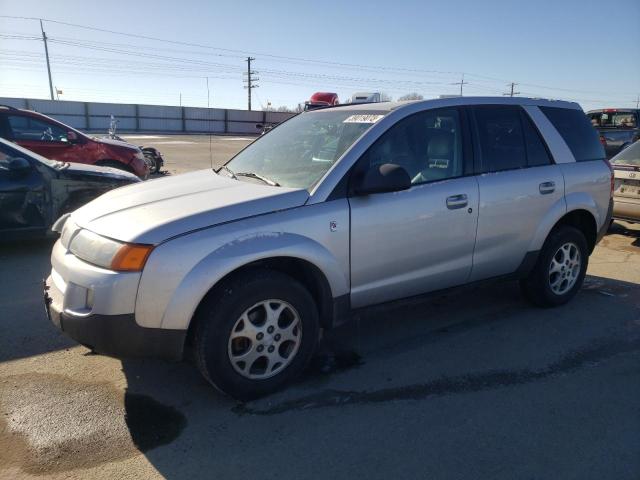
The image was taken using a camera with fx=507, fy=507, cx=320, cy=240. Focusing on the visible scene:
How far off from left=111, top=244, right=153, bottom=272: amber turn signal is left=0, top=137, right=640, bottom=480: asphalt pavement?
2.99 feet

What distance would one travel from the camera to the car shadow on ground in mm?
2637

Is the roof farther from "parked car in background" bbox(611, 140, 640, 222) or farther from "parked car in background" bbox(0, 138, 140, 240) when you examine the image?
"parked car in background" bbox(0, 138, 140, 240)

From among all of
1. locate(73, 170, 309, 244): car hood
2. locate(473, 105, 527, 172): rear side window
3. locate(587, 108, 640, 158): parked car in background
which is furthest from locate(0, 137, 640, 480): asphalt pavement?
locate(587, 108, 640, 158): parked car in background

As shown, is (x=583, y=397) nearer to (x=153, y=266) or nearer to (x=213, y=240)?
(x=213, y=240)

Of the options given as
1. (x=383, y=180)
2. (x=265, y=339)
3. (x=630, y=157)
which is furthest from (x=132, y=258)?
(x=630, y=157)

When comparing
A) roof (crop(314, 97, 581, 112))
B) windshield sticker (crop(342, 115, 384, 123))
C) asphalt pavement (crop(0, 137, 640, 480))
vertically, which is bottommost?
asphalt pavement (crop(0, 137, 640, 480))

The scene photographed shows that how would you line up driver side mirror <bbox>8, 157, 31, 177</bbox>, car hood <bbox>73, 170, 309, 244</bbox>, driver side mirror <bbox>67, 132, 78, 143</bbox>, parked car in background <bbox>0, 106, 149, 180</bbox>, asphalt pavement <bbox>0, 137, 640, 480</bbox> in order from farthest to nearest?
driver side mirror <bbox>67, 132, 78, 143</bbox> → parked car in background <bbox>0, 106, 149, 180</bbox> → driver side mirror <bbox>8, 157, 31, 177</bbox> → car hood <bbox>73, 170, 309, 244</bbox> → asphalt pavement <bbox>0, 137, 640, 480</bbox>

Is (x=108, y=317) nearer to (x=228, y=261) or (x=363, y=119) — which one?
(x=228, y=261)

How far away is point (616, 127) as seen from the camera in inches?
590

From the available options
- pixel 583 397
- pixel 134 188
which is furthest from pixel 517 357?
pixel 134 188

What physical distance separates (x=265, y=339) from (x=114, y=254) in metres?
1.00

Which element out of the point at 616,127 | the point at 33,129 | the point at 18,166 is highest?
the point at 616,127

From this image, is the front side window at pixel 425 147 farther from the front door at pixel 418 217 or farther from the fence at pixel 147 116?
the fence at pixel 147 116

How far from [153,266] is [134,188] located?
4.57ft
